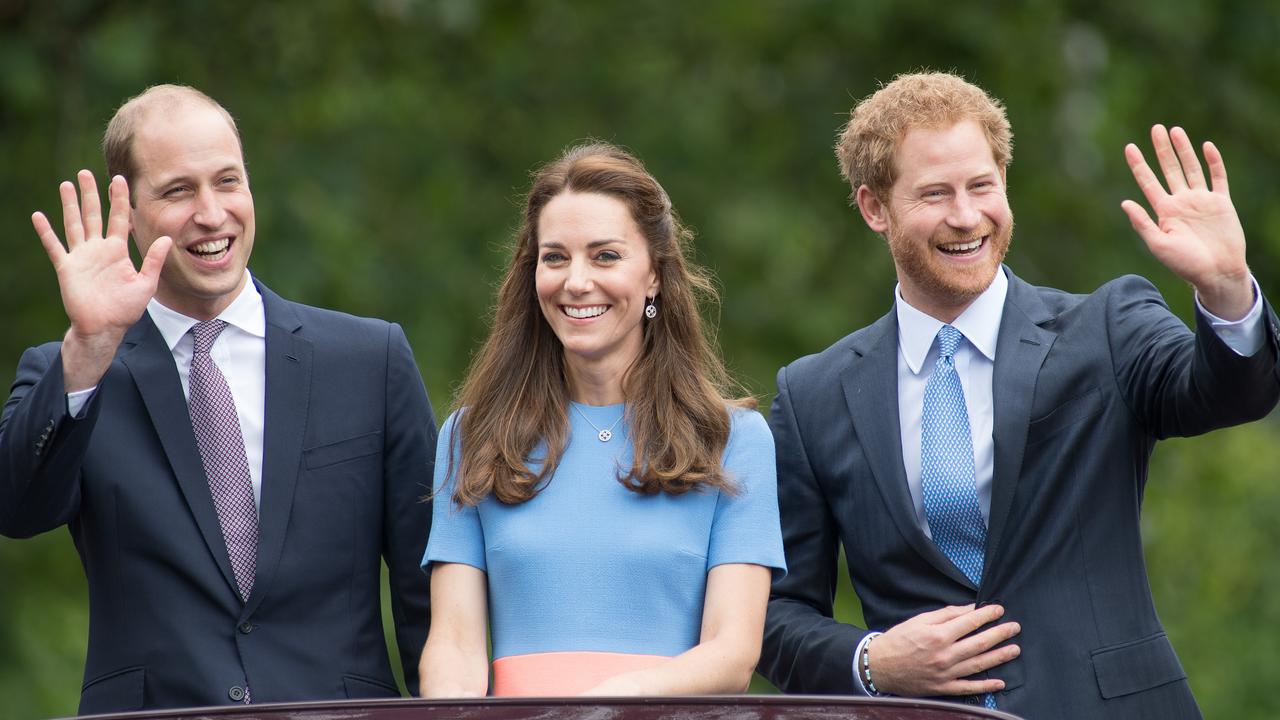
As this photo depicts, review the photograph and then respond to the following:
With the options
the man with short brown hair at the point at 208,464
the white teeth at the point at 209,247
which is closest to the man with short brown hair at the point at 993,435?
the man with short brown hair at the point at 208,464

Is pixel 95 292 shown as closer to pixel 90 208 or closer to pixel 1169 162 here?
pixel 90 208

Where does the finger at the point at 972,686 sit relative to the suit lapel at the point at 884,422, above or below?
below

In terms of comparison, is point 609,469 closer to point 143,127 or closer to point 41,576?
point 143,127

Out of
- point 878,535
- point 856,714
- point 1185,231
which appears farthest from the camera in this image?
point 878,535

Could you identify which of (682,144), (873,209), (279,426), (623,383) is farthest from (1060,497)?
(682,144)

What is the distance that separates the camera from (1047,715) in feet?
13.8

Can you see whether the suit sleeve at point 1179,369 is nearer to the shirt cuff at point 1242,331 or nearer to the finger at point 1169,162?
the shirt cuff at point 1242,331

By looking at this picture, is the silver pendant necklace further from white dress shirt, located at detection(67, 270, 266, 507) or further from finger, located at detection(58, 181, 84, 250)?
finger, located at detection(58, 181, 84, 250)

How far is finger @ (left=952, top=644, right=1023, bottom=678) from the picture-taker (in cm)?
420

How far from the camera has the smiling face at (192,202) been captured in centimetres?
440

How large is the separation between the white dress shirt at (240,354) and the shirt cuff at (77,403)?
0.36 m

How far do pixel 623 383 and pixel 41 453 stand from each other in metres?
1.15

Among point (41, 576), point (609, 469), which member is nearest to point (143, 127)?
point (609, 469)

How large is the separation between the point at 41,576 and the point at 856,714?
810 cm
